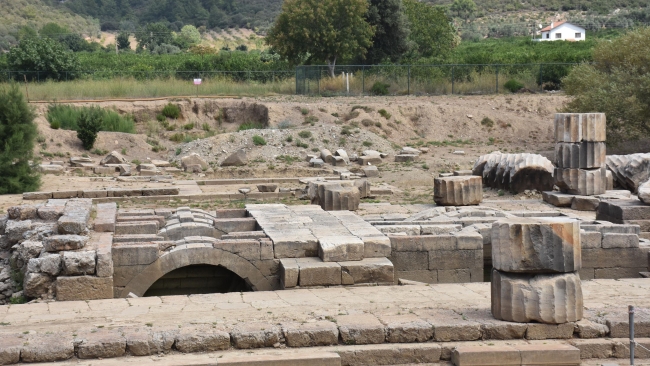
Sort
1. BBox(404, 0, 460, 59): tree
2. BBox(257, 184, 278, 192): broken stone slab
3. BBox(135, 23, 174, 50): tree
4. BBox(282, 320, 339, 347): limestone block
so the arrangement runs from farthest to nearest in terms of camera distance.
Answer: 1. BBox(135, 23, 174, 50): tree
2. BBox(404, 0, 460, 59): tree
3. BBox(257, 184, 278, 192): broken stone slab
4. BBox(282, 320, 339, 347): limestone block

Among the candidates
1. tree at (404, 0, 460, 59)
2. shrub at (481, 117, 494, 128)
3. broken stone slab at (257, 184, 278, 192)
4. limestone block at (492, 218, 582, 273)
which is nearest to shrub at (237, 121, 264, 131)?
shrub at (481, 117, 494, 128)

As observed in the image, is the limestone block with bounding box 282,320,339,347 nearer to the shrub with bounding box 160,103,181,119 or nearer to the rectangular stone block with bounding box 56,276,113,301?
the rectangular stone block with bounding box 56,276,113,301

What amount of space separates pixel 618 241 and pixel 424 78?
26.1 m

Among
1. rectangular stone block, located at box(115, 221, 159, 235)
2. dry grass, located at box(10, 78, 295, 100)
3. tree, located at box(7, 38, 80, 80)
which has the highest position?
tree, located at box(7, 38, 80, 80)

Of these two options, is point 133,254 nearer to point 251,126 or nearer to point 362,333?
point 362,333

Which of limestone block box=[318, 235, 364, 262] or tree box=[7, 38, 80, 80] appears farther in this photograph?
tree box=[7, 38, 80, 80]

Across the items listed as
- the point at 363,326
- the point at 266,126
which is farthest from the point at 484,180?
the point at 363,326

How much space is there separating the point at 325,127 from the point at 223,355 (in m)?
23.1

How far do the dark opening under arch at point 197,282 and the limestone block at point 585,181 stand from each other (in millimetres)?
9100

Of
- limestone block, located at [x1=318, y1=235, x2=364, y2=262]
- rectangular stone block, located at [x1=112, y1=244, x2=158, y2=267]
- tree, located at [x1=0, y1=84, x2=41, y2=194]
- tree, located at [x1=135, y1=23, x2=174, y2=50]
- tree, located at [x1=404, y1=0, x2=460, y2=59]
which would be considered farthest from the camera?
tree, located at [x1=135, y1=23, x2=174, y2=50]

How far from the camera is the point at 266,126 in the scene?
34281mm

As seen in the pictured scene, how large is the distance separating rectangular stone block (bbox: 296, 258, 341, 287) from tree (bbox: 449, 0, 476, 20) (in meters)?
80.7

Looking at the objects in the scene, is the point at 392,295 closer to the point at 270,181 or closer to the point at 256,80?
the point at 270,181

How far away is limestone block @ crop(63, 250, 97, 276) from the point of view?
1220 cm
